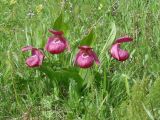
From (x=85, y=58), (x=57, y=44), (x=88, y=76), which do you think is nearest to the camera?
(x=85, y=58)

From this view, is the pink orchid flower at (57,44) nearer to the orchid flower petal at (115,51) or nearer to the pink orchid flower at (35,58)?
the pink orchid flower at (35,58)

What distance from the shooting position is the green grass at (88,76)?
2.17 meters

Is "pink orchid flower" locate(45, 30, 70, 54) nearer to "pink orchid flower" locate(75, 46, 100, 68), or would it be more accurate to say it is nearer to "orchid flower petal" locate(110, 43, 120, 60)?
"pink orchid flower" locate(75, 46, 100, 68)

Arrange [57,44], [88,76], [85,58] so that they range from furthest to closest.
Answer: [88,76] < [57,44] < [85,58]

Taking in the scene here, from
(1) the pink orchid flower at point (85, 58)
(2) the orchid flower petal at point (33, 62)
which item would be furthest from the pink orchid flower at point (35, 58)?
(1) the pink orchid flower at point (85, 58)

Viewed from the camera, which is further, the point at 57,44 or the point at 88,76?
the point at 88,76

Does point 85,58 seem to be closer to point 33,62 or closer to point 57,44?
point 57,44

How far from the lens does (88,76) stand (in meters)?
2.49

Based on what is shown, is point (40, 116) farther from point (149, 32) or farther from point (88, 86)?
point (149, 32)

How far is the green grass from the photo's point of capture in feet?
7.13

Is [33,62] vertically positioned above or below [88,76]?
above

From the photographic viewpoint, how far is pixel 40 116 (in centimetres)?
227

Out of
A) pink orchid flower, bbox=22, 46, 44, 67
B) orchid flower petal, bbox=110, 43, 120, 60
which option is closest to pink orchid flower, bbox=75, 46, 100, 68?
orchid flower petal, bbox=110, 43, 120, 60

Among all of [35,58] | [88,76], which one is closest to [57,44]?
[35,58]
